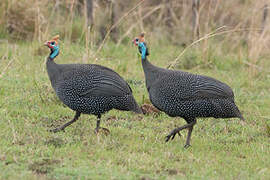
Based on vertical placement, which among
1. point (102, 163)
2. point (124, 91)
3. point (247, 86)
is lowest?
point (247, 86)

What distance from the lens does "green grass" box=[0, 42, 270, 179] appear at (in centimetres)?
402

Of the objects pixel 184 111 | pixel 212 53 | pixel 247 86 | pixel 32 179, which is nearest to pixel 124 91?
pixel 184 111

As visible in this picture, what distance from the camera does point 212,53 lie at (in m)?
8.71

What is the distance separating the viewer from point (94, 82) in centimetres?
491

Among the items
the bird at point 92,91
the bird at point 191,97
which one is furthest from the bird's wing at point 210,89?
the bird at point 92,91

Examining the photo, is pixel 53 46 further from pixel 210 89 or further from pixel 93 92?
pixel 210 89

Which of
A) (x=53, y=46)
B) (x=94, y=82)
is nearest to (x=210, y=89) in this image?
(x=94, y=82)

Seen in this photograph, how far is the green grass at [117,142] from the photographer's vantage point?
13.2ft

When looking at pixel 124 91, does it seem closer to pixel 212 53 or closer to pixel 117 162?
pixel 117 162

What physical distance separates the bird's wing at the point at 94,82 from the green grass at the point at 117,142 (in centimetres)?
44

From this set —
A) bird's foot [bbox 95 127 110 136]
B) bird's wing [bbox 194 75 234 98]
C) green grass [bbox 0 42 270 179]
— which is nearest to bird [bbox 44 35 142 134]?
bird's foot [bbox 95 127 110 136]

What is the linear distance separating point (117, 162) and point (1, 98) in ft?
7.80

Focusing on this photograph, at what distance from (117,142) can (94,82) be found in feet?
2.11

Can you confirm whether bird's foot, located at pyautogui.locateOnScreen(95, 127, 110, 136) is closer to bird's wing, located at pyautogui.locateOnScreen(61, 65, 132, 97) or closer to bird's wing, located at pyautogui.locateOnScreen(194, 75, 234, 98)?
bird's wing, located at pyautogui.locateOnScreen(61, 65, 132, 97)
